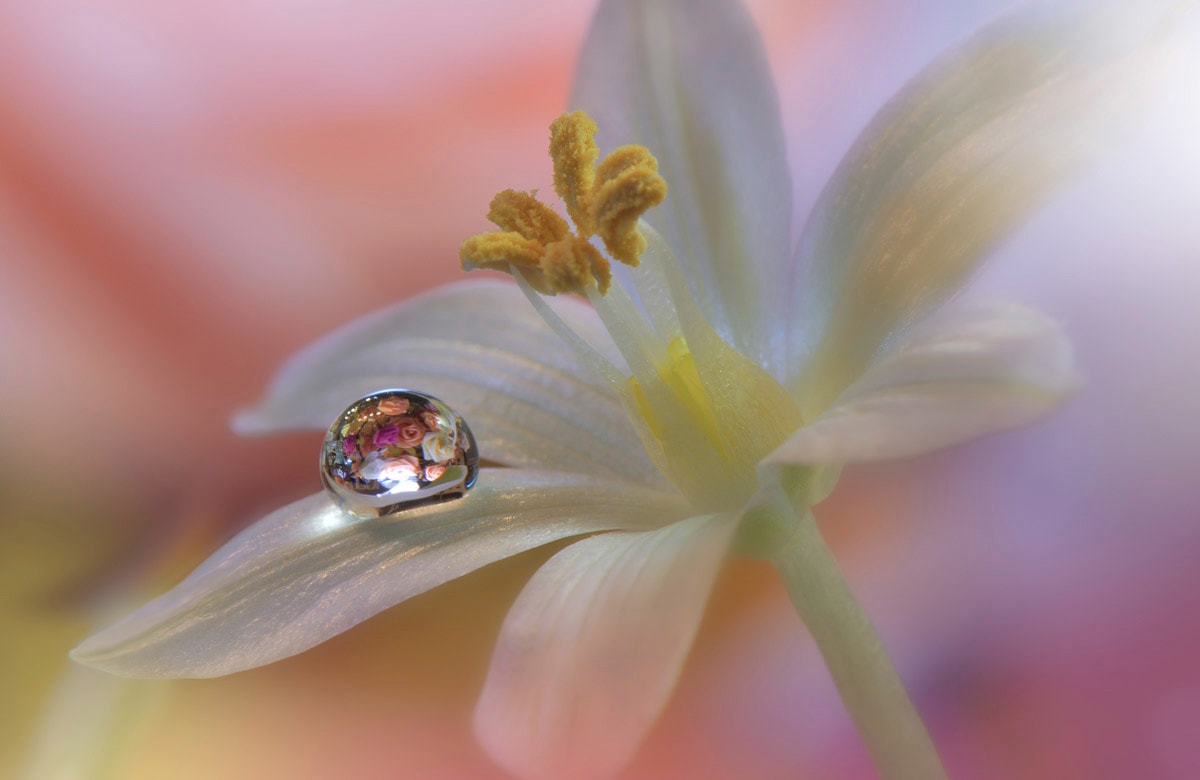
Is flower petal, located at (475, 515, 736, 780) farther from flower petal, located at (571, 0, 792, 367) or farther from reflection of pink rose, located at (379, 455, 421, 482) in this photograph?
flower petal, located at (571, 0, 792, 367)

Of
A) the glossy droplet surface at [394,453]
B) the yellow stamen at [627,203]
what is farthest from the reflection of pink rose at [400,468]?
the yellow stamen at [627,203]

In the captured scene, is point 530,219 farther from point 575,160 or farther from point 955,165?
point 955,165

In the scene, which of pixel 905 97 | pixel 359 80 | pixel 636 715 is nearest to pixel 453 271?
pixel 359 80

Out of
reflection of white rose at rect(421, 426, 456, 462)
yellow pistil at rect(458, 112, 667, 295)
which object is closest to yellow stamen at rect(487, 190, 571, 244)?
yellow pistil at rect(458, 112, 667, 295)

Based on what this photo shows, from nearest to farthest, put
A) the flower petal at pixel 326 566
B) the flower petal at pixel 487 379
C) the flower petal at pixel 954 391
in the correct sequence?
the flower petal at pixel 954 391, the flower petal at pixel 326 566, the flower petal at pixel 487 379

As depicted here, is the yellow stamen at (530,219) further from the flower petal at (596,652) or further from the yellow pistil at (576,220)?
the flower petal at (596,652)

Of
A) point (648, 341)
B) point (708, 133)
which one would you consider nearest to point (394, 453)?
point (648, 341)
